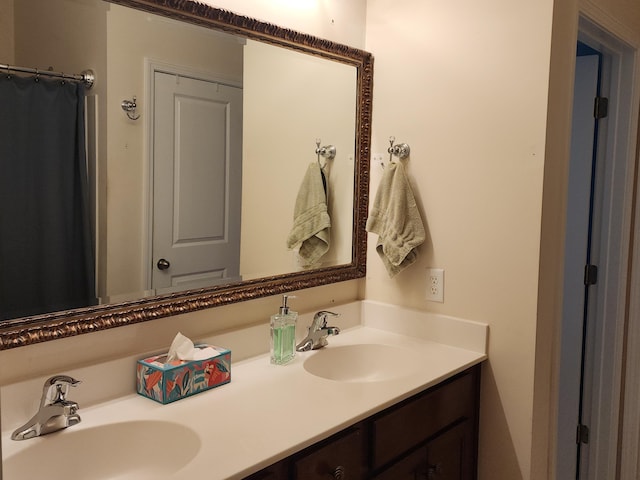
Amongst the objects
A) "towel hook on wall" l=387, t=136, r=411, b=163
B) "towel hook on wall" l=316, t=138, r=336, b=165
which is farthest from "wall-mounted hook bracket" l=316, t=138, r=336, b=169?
"towel hook on wall" l=387, t=136, r=411, b=163

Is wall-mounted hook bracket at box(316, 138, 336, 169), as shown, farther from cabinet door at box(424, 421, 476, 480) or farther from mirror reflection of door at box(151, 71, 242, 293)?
cabinet door at box(424, 421, 476, 480)

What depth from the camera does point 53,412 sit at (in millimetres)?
1172

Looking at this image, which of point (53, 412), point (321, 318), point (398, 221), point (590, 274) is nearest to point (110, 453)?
point (53, 412)

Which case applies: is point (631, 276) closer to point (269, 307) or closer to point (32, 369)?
point (269, 307)

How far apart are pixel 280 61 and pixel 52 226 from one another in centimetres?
87

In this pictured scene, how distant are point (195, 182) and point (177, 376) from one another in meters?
0.52

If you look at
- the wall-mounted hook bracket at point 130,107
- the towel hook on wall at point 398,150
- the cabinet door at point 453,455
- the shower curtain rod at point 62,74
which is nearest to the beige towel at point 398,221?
the towel hook on wall at point 398,150

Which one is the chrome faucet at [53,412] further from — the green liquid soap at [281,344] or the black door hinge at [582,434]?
the black door hinge at [582,434]

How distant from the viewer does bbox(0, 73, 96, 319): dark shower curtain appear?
3.87ft

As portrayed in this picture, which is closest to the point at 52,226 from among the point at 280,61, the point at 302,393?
the point at 302,393

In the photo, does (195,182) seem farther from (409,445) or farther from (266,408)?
(409,445)

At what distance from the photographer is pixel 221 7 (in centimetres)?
157

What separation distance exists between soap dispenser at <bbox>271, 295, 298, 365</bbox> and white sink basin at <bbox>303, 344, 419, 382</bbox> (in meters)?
0.10

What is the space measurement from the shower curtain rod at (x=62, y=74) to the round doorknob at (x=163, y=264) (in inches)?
18.0
